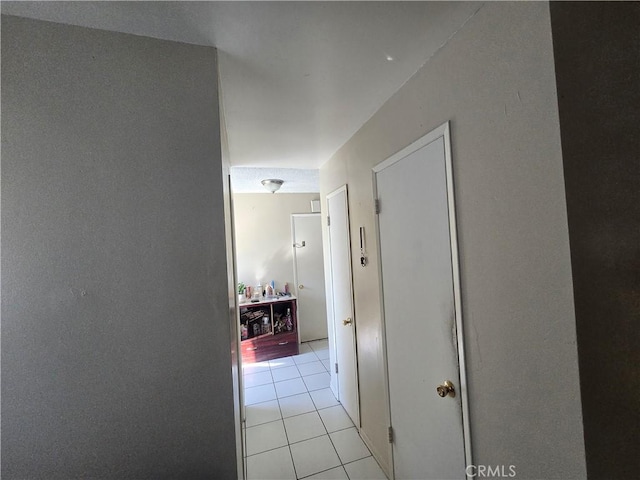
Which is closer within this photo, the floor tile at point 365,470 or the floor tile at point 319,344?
the floor tile at point 365,470

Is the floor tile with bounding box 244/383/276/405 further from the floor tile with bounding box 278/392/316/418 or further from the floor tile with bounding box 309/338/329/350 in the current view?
the floor tile with bounding box 309/338/329/350

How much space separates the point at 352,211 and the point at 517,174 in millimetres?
1314

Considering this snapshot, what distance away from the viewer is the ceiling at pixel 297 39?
88 centimetres

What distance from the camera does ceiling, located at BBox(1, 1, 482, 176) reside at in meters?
0.88

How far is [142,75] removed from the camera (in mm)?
986

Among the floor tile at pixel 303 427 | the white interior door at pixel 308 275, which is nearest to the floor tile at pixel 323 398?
the floor tile at pixel 303 427

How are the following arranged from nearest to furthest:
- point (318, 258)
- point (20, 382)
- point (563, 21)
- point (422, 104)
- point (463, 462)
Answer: point (563, 21), point (20, 382), point (463, 462), point (422, 104), point (318, 258)

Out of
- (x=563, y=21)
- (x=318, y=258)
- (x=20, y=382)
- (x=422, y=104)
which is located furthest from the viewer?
(x=318, y=258)

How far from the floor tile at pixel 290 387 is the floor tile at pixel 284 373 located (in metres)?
0.09

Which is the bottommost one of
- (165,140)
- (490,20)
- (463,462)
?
(463,462)

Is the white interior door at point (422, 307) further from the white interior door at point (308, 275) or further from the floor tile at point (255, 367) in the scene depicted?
the white interior door at point (308, 275)

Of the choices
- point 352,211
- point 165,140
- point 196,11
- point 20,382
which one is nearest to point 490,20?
point 196,11

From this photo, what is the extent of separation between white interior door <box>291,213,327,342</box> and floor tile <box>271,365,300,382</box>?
870 mm

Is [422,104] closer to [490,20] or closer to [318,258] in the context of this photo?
[490,20]
